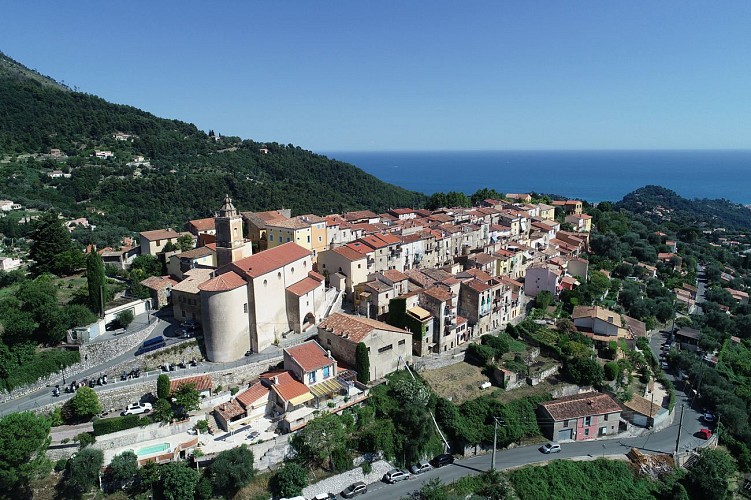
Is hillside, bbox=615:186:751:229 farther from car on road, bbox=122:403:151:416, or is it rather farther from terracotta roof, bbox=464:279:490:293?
car on road, bbox=122:403:151:416

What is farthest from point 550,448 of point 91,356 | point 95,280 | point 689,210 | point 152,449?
point 689,210

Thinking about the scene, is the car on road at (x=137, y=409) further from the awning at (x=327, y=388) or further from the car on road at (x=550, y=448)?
the car on road at (x=550, y=448)

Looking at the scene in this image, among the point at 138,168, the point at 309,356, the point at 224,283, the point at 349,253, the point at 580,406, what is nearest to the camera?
the point at 309,356

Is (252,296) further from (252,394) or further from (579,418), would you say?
(579,418)

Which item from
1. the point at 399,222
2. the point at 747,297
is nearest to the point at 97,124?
the point at 399,222

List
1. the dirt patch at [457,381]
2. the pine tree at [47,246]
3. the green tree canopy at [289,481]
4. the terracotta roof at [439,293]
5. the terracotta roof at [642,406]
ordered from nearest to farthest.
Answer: the green tree canopy at [289,481] → the dirt patch at [457,381] → the terracotta roof at [642,406] → the terracotta roof at [439,293] → the pine tree at [47,246]

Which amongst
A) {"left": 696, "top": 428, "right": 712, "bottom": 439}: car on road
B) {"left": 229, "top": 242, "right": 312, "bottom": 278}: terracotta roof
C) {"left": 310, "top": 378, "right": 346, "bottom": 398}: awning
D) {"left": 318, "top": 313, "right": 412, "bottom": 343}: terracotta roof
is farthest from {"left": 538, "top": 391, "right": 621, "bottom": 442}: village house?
{"left": 229, "top": 242, "right": 312, "bottom": 278}: terracotta roof

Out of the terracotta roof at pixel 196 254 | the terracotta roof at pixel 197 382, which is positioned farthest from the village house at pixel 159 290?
the terracotta roof at pixel 197 382
